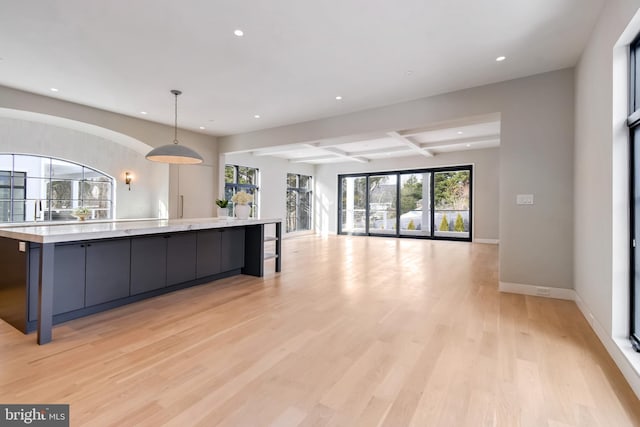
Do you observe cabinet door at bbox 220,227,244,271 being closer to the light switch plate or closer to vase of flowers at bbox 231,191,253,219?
vase of flowers at bbox 231,191,253,219

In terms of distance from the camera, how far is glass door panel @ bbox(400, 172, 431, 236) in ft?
34.4

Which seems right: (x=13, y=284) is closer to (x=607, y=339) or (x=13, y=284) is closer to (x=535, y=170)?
(x=607, y=339)

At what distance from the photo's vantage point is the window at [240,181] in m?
9.47

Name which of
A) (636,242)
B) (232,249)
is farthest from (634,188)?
(232,249)

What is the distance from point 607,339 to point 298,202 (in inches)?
404

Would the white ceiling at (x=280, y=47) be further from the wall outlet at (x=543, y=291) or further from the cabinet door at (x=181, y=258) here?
the wall outlet at (x=543, y=291)

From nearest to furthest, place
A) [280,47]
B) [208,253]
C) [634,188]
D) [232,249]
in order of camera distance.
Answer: [634,188]
[280,47]
[208,253]
[232,249]

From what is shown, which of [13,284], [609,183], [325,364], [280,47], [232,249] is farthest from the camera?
[232,249]

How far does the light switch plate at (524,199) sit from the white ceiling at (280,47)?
5.37ft

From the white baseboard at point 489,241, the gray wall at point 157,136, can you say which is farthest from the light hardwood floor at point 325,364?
the white baseboard at point 489,241

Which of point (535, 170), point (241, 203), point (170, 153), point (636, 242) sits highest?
point (170, 153)

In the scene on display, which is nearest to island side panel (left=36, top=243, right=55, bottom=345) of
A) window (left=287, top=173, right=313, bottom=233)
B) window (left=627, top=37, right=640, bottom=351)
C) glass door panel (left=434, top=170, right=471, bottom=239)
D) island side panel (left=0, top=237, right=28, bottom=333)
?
island side panel (left=0, top=237, right=28, bottom=333)

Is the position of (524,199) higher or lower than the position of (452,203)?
lower

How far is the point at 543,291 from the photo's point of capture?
402 cm
